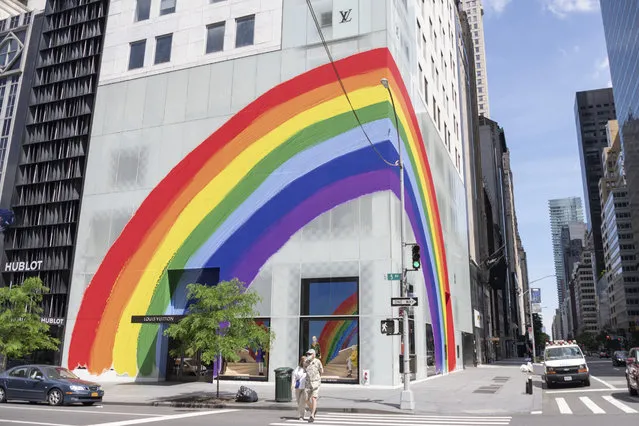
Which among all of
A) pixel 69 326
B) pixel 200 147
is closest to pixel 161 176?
pixel 200 147

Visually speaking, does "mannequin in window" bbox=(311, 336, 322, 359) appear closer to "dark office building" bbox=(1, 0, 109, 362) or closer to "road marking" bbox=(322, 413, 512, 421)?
"road marking" bbox=(322, 413, 512, 421)

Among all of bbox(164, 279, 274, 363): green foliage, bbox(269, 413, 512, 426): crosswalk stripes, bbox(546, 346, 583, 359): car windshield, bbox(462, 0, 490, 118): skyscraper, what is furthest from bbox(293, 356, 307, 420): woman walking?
bbox(462, 0, 490, 118): skyscraper

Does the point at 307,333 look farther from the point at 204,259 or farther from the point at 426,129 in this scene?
the point at 426,129

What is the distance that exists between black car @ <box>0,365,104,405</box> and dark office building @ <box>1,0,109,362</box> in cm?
1979

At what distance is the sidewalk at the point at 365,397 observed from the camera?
17.8 metres

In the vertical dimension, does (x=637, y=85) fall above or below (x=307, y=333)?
above

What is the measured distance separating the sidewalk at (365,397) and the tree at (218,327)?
6.81 ft

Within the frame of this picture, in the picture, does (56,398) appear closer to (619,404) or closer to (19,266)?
(619,404)

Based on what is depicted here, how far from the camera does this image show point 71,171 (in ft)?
136

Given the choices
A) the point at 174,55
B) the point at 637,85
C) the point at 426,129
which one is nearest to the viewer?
the point at 174,55

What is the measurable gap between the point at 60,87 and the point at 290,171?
26322 millimetres

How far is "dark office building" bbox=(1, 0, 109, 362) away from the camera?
132 ft

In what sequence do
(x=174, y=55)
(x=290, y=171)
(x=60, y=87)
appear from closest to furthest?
(x=290, y=171) < (x=174, y=55) < (x=60, y=87)

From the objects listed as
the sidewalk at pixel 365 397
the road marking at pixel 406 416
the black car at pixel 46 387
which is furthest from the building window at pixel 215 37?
the road marking at pixel 406 416
